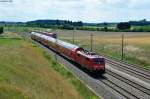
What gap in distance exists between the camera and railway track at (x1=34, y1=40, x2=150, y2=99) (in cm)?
3408

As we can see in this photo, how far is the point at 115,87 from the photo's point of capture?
38188 mm

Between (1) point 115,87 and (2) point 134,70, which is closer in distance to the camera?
(1) point 115,87

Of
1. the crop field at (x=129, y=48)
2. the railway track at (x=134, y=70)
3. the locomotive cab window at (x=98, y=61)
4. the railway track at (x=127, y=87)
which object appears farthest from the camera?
the crop field at (x=129, y=48)

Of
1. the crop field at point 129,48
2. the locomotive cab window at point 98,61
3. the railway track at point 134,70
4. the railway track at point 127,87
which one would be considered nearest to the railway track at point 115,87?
the railway track at point 127,87

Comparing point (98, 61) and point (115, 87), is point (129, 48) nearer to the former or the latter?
point (98, 61)

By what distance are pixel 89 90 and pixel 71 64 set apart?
22689 millimetres

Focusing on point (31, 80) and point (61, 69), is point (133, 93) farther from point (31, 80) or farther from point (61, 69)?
point (61, 69)

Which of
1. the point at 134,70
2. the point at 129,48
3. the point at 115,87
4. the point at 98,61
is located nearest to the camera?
the point at 115,87

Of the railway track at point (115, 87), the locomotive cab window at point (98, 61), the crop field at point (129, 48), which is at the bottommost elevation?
the crop field at point (129, 48)

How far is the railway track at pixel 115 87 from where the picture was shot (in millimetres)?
34081

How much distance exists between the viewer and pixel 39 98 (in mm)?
23938

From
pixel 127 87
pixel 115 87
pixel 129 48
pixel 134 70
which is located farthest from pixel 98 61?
pixel 129 48

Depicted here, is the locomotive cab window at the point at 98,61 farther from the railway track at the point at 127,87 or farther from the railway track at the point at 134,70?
the railway track at the point at 134,70

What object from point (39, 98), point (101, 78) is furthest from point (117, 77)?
point (39, 98)
